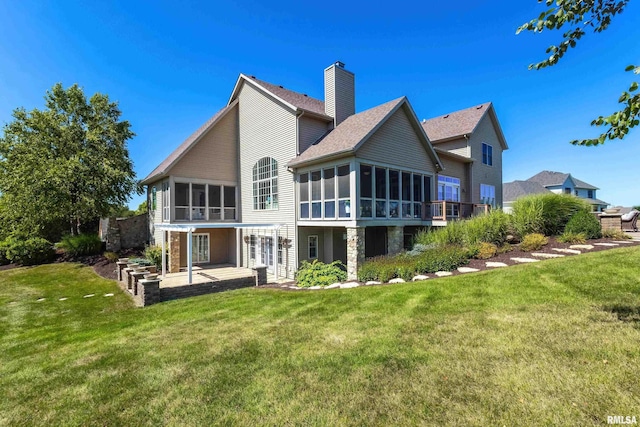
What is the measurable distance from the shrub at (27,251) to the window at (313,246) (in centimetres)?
1729

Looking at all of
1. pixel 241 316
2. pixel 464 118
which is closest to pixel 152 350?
pixel 241 316

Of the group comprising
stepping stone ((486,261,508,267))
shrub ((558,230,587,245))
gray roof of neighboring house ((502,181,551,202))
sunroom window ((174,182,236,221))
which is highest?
gray roof of neighboring house ((502,181,551,202))

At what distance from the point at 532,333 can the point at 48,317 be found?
12.6 m

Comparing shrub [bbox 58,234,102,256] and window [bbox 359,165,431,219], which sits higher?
window [bbox 359,165,431,219]

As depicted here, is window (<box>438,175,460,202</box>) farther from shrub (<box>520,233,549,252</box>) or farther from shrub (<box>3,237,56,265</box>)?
shrub (<box>3,237,56,265</box>)

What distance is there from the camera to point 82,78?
66.9 feet

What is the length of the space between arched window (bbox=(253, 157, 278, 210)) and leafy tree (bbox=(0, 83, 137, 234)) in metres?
9.93

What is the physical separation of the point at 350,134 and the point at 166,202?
11.8m

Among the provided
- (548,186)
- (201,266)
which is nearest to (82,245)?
(201,266)

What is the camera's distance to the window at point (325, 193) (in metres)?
12.4

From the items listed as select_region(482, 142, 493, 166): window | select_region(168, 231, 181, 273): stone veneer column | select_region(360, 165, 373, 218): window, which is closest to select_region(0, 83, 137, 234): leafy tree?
select_region(168, 231, 181, 273): stone veneer column

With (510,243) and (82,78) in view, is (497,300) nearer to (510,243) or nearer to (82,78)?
(510,243)

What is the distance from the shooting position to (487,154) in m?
21.7

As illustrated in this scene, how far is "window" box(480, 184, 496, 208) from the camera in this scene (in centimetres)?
2137
